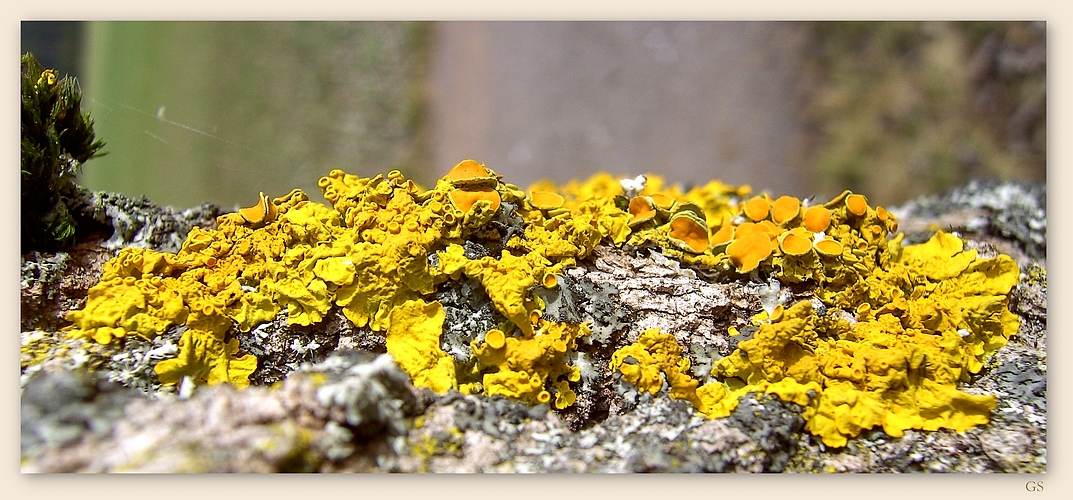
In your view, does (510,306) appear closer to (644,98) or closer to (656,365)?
(656,365)

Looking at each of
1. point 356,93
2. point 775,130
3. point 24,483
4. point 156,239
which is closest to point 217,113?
point 356,93

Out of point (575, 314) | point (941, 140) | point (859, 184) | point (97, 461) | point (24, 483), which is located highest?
point (941, 140)

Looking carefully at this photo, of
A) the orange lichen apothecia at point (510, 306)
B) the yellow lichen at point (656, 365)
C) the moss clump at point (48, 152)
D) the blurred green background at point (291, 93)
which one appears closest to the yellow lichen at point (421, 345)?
the orange lichen apothecia at point (510, 306)

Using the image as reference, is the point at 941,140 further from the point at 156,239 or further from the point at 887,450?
the point at 156,239

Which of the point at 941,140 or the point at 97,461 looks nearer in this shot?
the point at 97,461

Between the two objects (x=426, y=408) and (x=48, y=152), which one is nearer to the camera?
(x=426, y=408)

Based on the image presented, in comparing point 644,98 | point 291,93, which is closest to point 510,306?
point 644,98

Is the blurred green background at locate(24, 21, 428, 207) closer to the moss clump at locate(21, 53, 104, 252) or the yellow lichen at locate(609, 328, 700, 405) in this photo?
the moss clump at locate(21, 53, 104, 252)
